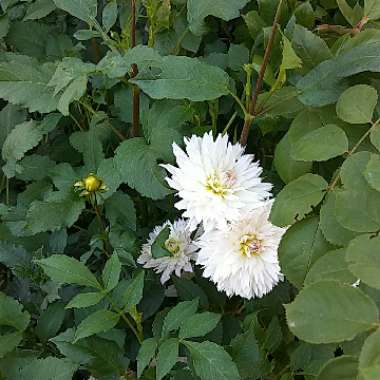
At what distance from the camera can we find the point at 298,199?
2.93 ft

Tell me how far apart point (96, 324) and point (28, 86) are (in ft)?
1.36

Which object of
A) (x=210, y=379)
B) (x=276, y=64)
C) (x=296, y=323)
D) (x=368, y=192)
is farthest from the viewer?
(x=276, y=64)

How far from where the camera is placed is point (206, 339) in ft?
3.68

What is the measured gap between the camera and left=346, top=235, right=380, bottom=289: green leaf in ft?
2.24

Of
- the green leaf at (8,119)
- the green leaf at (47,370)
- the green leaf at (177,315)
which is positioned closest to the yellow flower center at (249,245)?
the green leaf at (177,315)

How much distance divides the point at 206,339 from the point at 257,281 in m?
0.15

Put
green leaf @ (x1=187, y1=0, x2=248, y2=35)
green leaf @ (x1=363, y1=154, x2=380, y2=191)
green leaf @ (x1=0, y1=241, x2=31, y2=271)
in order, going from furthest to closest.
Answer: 1. green leaf @ (x1=0, y1=241, x2=31, y2=271)
2. green leaf @ (x1=187, y1=0, x2=248, y2=35)
3. green leaf @ (x1=363, y1=154, x2=380, y2=191)

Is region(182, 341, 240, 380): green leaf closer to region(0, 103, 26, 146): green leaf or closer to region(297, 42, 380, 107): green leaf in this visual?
region(297, 42, 380, 107): green leaf

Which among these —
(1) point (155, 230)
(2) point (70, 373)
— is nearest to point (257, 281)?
(1) point (155, 230)

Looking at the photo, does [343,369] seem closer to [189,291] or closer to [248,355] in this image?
[248,355]

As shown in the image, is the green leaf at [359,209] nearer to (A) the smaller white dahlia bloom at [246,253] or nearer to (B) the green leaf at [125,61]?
(A) the smaller white dahlia bloom at [246,253]

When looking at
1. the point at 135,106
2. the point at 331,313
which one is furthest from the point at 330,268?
the point at 135,106

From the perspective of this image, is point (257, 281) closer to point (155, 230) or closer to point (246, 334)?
point (246, 334)

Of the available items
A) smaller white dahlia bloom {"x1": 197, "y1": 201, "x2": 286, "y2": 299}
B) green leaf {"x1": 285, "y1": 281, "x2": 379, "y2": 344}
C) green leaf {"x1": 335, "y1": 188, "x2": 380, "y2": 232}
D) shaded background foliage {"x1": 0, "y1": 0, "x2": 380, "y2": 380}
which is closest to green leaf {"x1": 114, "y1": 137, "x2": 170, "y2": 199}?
shaded background foliage {"x1": 0, "y1": 0, "x2": 380, "y2": 380}
